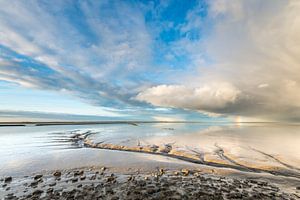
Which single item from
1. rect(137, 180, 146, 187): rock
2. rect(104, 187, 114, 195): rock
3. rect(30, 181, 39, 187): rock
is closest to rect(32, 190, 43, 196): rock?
rect(30, 181, 39, 187): rock

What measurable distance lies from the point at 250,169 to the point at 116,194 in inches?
530

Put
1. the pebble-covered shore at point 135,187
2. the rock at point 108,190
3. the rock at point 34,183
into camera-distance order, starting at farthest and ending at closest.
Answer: the rock at point 34,183 < the rock at point 108,190 < the pebble-covered shore at point 135,187

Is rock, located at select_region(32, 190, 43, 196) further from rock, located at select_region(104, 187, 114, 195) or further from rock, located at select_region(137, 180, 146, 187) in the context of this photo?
rock, located at select_region(137, 180, 146, 187)

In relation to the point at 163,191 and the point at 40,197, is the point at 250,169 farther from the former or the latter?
the point at 40,197

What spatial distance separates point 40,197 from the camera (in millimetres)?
9891

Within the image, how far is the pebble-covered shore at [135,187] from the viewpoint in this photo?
404 inches

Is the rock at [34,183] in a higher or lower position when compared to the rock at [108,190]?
lower

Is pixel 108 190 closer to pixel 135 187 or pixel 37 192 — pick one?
pixel 135 187

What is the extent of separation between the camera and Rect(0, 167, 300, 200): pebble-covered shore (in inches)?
404

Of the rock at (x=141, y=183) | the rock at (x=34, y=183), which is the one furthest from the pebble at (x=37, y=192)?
the rock at (x=141, y=183)

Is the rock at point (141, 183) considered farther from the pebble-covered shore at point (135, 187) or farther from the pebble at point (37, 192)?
the pebble at point (37, 192)

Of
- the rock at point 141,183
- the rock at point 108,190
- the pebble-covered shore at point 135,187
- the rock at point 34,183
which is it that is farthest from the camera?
the rock at point 141,183

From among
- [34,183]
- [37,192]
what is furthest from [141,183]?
[34,183]

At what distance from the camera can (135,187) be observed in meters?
11.6
